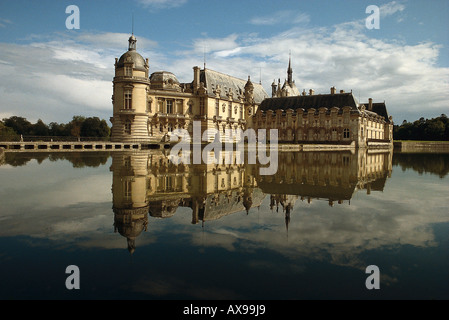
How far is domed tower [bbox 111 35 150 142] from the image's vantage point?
50406mm

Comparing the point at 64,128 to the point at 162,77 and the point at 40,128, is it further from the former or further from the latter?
the point at 162,77

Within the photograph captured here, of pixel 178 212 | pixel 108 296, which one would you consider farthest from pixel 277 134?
pixel 108 296

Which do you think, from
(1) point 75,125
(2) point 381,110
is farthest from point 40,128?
(2) point 381,110

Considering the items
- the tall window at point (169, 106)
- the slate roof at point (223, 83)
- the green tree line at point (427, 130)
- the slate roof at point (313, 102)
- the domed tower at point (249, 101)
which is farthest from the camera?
the green tree line at point (427, 130)

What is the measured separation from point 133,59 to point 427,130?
89.5m

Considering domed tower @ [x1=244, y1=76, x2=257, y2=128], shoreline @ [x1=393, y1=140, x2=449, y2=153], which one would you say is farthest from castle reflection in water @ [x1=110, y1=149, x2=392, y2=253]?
shoreline @ [x1=393, y1=140, x2=449, y2=153]

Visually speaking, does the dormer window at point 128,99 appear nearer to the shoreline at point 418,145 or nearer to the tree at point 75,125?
the tree at point 75,125

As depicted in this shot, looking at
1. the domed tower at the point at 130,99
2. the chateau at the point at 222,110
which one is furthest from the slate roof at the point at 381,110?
the domed tower at the point at 130,99

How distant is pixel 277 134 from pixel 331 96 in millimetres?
13639

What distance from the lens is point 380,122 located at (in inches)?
3206

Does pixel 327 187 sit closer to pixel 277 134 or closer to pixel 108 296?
pixel 108 296

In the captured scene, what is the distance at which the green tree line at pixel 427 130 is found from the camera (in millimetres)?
98188

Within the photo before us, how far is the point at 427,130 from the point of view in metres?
100

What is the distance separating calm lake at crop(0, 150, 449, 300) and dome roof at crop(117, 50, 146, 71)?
4072 cm
